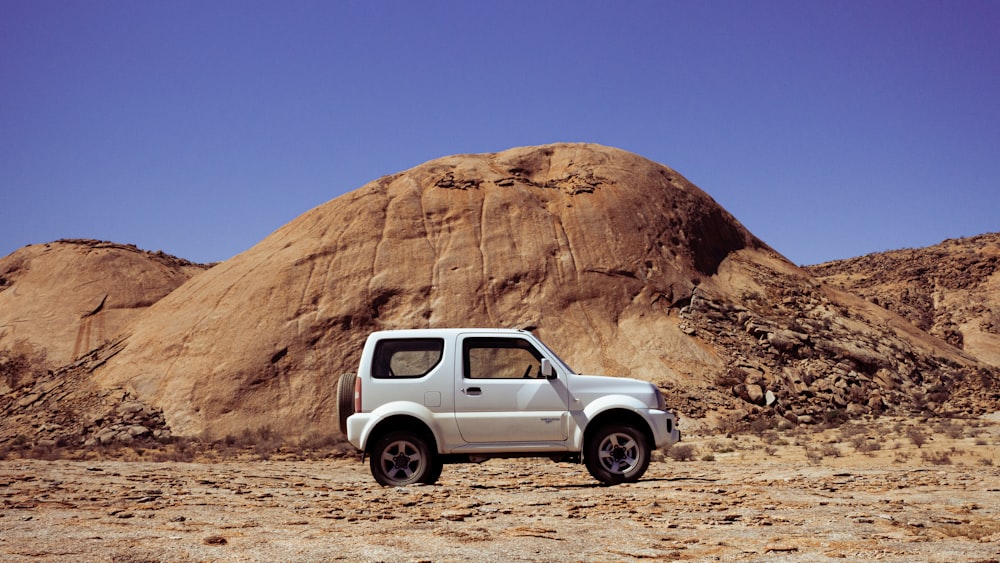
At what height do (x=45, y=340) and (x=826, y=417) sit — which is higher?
(x=45, y=340)

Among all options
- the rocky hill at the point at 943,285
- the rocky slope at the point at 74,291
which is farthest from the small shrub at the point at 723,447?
the rocky hill at the point at 943,285

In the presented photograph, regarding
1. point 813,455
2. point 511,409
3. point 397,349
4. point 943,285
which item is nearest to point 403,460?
point 397,349

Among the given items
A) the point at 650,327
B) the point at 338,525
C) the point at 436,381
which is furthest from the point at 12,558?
the point at 650,327

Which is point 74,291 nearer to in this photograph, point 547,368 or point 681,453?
point 681,453

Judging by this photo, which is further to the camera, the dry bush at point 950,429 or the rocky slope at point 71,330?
the rocky slope at point 71,330

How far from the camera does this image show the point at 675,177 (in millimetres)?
36219

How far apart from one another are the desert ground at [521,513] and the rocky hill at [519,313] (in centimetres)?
990

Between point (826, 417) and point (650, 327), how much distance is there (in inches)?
263

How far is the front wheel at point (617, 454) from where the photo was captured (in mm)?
10430

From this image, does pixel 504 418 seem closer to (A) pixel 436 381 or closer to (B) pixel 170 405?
(A) pixel 436 381

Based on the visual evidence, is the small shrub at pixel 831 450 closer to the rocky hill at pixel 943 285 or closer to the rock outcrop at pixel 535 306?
the rock outcrop at pixel 535 306

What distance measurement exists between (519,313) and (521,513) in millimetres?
19514

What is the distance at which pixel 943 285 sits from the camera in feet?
177

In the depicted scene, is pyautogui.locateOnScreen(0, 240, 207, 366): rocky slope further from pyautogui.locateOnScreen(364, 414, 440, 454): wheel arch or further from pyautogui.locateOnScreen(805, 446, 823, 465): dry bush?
pyautogui.locateOnScreen(805, 446, 823, 465): dry bush
